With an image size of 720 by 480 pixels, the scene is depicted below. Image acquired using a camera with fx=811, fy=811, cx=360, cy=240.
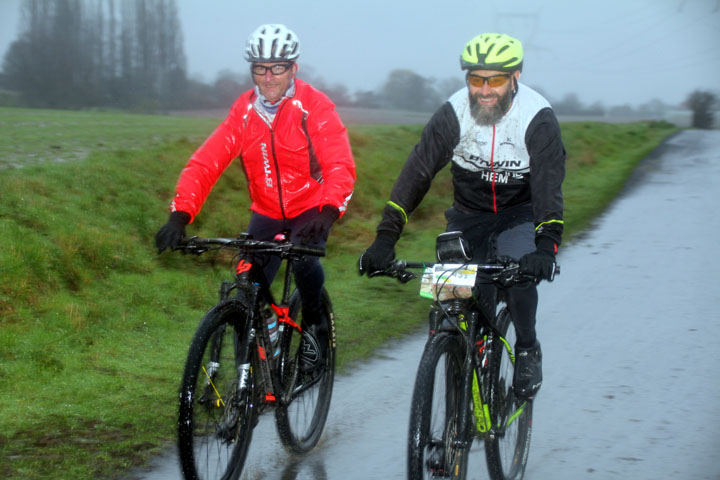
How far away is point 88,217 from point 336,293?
2.63m

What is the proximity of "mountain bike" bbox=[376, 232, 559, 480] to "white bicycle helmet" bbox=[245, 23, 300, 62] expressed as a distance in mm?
1335

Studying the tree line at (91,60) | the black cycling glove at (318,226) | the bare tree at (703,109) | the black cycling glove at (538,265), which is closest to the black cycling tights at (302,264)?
the black cycling glove at (318,226)

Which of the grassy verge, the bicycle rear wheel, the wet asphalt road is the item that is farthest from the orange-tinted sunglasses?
the grassy verge

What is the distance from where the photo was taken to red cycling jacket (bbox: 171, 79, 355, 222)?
4094 mm

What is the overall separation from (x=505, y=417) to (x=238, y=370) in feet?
4.32

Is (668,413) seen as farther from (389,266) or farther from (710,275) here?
(710,275)

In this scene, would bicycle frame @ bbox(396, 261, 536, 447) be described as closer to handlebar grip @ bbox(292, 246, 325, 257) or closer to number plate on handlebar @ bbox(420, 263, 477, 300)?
number plate on handlebar @ bbox(420, 263, 477, 300)

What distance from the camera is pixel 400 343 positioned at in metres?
6.49

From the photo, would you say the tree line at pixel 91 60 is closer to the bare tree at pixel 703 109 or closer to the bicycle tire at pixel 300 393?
the bicycle tire at pixel 300 393

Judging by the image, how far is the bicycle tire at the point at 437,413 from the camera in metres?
3.07

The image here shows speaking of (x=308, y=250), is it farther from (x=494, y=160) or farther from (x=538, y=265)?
(x=538, y=265)

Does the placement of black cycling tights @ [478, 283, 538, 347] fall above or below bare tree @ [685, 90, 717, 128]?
below

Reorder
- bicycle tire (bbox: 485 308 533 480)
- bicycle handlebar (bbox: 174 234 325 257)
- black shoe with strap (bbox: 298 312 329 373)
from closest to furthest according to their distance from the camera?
bicycle handlebar (bbox: 174 234 325 257), bicycle tire (bbox: 485 308 533 480), black shoe with strap (bbox: 298 312 329 373)

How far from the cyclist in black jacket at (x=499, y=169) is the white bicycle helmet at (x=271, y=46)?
33.3 inches
